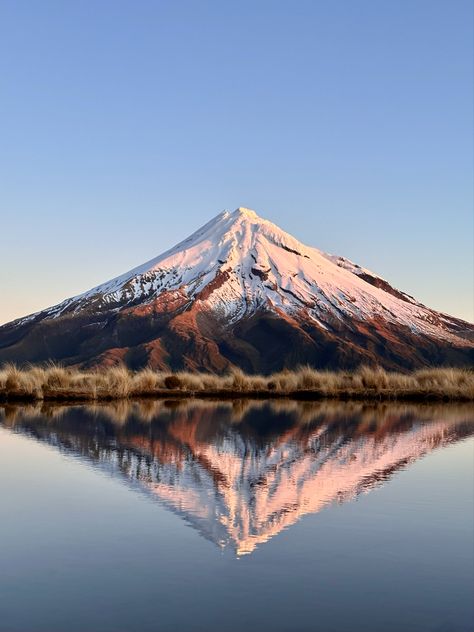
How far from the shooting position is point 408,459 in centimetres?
1422

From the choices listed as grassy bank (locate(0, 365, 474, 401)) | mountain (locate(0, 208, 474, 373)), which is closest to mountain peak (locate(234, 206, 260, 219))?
mountain (locate(0, 208, 474, 373))

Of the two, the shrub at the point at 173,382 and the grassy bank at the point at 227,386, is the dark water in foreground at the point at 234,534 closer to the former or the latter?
the grassy bank at the point at 227,386

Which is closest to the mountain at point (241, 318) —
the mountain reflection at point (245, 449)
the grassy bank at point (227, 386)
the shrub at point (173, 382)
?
the shrub at point (173, 382)

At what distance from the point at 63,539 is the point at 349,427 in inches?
488

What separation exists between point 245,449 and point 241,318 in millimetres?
115262

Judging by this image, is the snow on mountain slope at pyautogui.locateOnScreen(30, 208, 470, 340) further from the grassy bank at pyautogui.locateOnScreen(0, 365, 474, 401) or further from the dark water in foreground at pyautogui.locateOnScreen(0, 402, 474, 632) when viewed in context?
the dark water in foreground at pyautogui.locateOnScreen(0, 402, 474, 632)

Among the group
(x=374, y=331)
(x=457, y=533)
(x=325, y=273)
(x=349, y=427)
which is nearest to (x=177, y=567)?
(x=457, y=533)

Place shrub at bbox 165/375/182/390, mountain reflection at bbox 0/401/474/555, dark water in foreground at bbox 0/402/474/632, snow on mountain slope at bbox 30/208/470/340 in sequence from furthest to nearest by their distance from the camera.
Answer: snow on mountain slope at bbox 30/208/470/340
shrub at bbox 165/375/182/390
mountain reflection at bbox 0/401/474/555
dark water in foreground at bbox 0/402/474/632

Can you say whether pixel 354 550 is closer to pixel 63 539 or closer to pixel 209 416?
pixel 63 539

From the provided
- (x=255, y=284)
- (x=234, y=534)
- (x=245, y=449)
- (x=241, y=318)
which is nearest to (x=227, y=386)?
(x=245, y=449)

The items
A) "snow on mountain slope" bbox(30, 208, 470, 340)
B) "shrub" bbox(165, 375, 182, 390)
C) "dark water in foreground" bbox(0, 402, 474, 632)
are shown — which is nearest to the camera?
"dark water in foreground" bbox(0, 402, 474, 632)

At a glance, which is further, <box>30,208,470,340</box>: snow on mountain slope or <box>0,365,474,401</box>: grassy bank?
<box>30,208,470,340</box>: snow on mountain slope

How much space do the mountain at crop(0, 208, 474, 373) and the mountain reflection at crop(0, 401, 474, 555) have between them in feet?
274

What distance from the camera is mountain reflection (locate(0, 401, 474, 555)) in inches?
377
